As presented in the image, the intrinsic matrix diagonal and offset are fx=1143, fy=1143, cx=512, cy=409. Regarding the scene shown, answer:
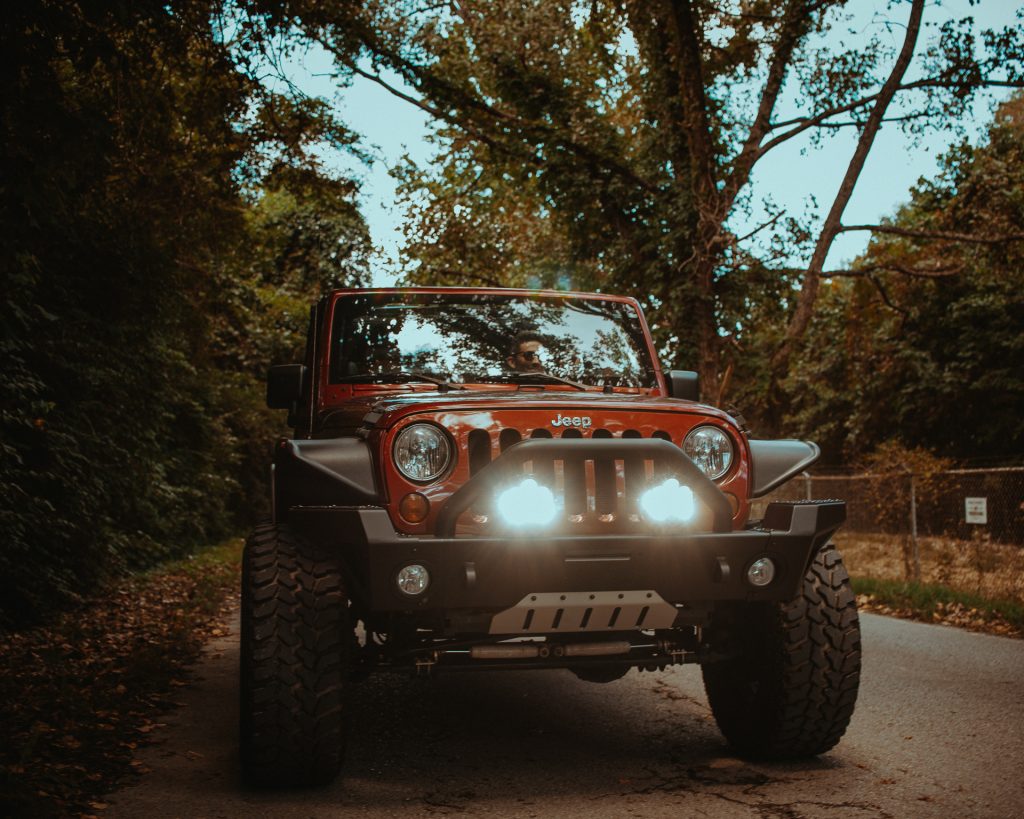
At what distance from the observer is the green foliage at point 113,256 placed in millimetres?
6570

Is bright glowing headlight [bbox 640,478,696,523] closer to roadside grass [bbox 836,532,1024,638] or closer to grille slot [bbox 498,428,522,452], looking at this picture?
grille slot [bbox 498,428,522,452]

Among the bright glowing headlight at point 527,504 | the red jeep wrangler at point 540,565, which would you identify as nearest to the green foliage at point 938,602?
the red jeep wrangler at point 540,565

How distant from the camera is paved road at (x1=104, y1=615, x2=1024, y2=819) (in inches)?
165

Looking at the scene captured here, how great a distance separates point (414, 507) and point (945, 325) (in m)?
23.8

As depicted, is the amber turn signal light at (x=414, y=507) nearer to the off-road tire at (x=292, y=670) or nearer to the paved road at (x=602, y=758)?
the off-road tire at (x=292, y=670)

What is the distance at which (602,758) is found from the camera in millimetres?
4965

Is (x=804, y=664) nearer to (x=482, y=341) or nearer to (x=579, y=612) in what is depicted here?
(x=579, y=612)

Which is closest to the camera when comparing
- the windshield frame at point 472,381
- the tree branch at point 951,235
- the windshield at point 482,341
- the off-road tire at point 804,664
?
the off-road tire at point 804,664

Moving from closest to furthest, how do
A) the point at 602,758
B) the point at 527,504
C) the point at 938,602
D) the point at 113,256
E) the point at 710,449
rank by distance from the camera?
the point at 527,504 < the point at 710,449 < the point at 602,758 < the point at 938,602 < the point at 113,256

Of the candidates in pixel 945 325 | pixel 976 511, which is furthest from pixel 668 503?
pixel 945 325

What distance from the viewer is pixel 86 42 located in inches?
264

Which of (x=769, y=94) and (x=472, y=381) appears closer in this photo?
(x=472, y=381)

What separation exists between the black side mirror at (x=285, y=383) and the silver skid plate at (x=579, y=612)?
202cm

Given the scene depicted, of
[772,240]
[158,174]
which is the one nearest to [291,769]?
[158,174]
